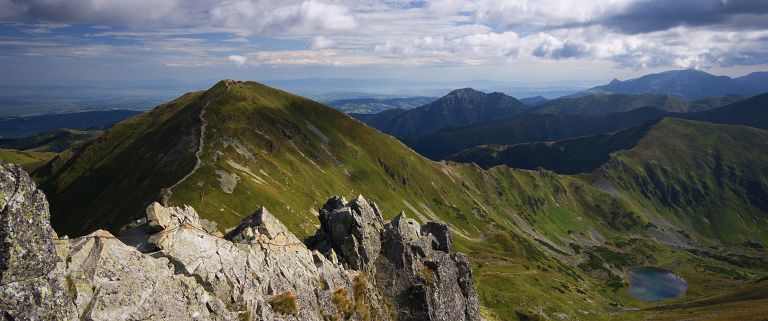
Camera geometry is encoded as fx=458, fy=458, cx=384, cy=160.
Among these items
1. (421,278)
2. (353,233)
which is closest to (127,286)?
(353,233)

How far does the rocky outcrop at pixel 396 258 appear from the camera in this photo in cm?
5197

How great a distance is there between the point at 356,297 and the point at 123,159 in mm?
162897

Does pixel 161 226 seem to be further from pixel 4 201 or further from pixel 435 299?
pixel 435 299

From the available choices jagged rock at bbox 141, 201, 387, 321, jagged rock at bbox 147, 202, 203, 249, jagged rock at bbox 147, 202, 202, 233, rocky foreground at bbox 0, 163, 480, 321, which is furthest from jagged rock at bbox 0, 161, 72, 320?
jagged rock at bbox 147, 202, 202, 233

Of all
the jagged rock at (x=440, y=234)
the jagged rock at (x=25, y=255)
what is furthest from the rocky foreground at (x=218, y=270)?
the jagged rock at (x=440, y=234)

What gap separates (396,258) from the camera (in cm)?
5559

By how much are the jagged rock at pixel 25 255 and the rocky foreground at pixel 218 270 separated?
44 mm

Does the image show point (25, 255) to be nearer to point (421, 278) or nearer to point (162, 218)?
point (162, 218)

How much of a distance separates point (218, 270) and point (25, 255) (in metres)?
13.6

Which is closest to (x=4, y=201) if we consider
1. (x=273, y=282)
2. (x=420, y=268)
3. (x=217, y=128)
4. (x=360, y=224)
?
(x=273, y=282)

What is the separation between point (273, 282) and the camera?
37.2 meters

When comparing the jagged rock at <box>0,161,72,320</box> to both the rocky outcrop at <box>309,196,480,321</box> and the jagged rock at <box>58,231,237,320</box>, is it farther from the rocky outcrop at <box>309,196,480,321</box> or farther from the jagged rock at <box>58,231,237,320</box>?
the rocky outcrop at <box>309,196,480,321</box>

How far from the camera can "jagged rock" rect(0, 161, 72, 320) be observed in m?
19.7

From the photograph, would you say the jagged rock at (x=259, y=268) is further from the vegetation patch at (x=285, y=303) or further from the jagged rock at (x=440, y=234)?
the jagged rock at (x=440, y=234)
